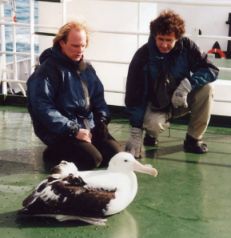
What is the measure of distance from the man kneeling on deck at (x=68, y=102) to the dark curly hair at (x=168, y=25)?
56cm

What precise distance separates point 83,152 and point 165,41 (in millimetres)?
1066

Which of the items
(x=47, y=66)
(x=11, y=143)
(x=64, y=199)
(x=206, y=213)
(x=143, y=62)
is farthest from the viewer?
(x=11, y=143)

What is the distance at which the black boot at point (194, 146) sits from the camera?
4.51m


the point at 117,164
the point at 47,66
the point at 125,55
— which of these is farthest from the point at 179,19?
the point at 125,55

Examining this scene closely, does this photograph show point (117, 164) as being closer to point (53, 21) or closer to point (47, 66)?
point (47, 66)

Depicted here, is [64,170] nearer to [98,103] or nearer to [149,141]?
[98,103]

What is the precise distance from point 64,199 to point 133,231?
45 cm

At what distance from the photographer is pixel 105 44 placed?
7.45 meters

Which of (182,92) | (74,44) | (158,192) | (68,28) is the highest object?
(68,28)

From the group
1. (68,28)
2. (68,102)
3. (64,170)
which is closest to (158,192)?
(64,170)

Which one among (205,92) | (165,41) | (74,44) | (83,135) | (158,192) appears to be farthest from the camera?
(205,92)

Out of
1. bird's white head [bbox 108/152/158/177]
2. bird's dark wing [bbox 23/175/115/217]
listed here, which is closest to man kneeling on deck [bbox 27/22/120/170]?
bird's white head [bbox 108/152/158/177]

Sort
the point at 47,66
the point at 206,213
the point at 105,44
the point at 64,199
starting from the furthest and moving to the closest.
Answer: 1. the point at 105,44
2. the point at 47,66
3. the point at 206,213
4. the point at 64,199

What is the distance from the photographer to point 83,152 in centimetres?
388
